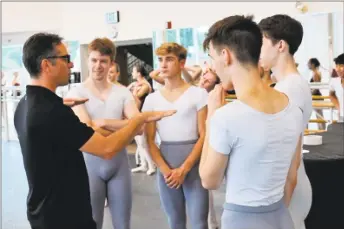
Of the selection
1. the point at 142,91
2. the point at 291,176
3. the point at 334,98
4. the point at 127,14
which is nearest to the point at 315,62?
the point at 334,98

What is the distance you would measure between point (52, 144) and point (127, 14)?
766cm

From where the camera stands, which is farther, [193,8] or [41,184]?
[193,8]

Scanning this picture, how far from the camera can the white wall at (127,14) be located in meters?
6.89

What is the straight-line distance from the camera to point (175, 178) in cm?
233

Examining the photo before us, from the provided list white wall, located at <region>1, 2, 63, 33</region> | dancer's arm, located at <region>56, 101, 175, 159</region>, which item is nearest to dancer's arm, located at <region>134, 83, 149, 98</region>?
dancer's arm, located at <region>56, 101, 175, 159</region>

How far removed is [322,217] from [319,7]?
4.46 metres

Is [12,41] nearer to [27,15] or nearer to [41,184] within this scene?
[27,15]

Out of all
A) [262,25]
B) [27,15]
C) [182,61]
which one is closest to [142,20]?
[27,15]

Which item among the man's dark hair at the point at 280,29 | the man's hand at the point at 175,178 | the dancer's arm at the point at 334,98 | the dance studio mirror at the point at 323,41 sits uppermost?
the dance studio mirror at the point at 323,41

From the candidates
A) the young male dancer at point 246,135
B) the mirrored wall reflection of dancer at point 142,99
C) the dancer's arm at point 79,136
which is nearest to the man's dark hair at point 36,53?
the dancer's arm at point 79,136

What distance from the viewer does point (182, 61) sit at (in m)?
Result: 2.49

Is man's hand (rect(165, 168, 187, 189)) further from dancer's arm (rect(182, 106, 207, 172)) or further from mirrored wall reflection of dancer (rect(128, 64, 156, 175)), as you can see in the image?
mirrored wall reflection of dancer (rect(128, 64, 156, 175))

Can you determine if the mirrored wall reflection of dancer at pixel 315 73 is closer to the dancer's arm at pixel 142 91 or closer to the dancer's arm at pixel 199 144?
the dancer's arm at pixel 142 91

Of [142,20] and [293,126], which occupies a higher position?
[142,20]
